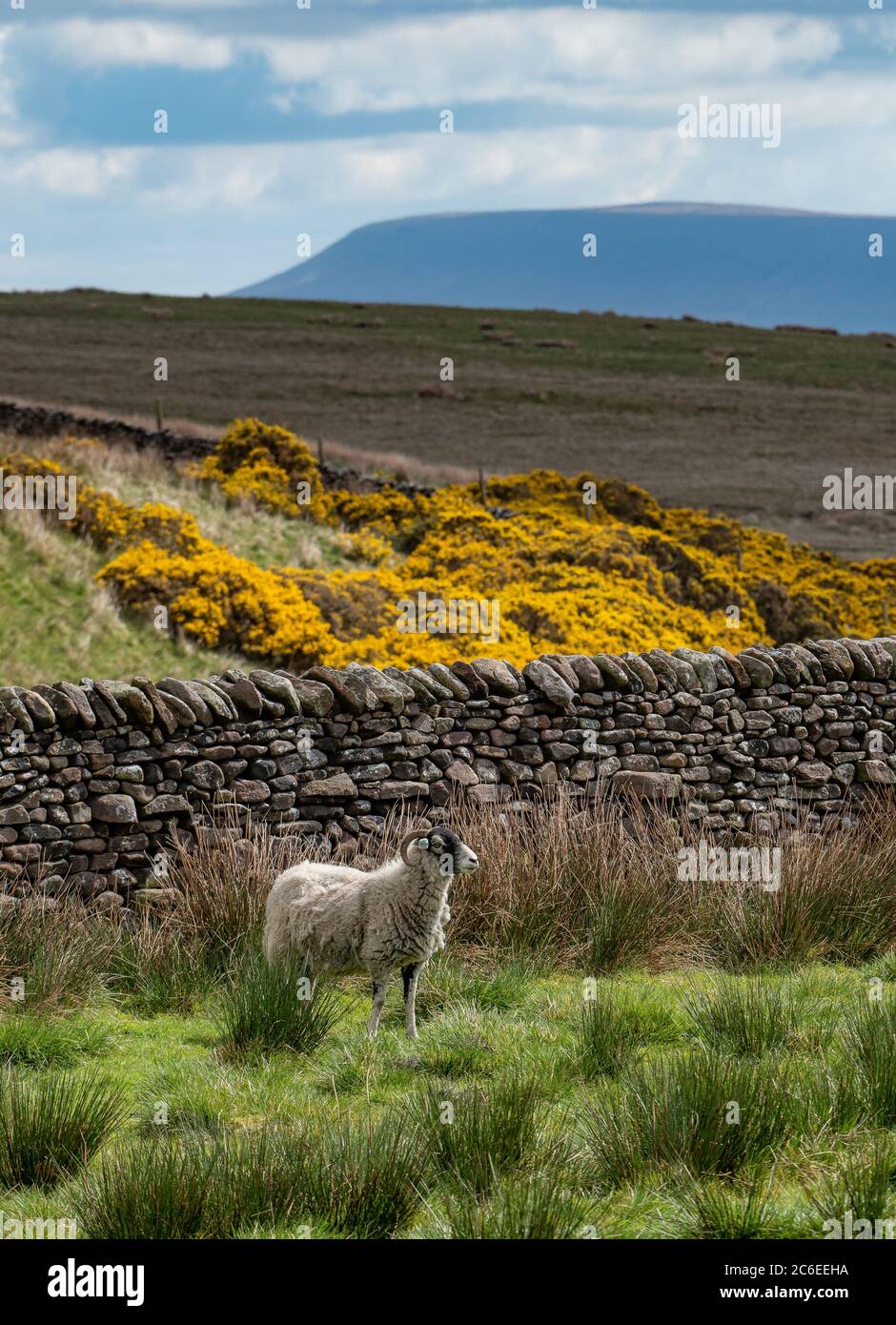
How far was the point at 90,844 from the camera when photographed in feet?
26.7

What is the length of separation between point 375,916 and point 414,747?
3.14m

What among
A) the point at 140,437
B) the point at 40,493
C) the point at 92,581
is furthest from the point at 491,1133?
the point at 140,437

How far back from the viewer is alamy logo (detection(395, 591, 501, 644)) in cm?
1569

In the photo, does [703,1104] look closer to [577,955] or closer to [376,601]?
[577,955]

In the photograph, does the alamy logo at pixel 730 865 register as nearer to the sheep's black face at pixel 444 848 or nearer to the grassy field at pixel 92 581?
the sheep's black face at pixel 444 848

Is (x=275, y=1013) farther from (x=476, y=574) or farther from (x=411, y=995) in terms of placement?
(x=476, y=574)

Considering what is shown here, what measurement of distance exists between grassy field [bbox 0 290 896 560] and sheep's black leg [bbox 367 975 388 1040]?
70.0 feet

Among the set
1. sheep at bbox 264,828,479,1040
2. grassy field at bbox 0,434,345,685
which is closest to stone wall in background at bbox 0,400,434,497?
grassy field at bbox 0,434,345,685

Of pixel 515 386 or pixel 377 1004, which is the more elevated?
pixel 515 386

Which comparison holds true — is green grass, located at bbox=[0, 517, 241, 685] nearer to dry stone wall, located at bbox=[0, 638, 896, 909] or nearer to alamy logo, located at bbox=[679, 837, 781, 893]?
dry stone wall, located at bbox=[0, 638, 896, 909]
